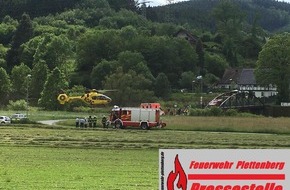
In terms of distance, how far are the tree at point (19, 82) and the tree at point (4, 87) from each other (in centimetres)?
182

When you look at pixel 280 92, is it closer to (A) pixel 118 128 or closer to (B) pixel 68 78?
(B) pixel 68 78

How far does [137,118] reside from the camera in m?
62.1

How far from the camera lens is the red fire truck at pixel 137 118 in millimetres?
60906

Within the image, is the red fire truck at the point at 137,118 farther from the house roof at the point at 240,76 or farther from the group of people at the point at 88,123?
the house roof at the point at 240,76

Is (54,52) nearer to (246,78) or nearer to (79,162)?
(246,78)

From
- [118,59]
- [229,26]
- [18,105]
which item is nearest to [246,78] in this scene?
[118,59]

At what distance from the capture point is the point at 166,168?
25.9 ft

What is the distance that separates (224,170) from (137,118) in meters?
54.3

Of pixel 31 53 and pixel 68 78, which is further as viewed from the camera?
pixel 31 53

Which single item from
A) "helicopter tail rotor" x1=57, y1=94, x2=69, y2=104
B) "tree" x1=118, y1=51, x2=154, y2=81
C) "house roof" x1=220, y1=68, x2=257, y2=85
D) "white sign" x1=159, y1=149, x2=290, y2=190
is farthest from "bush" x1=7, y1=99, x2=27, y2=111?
"white sign" x1=159, y1=149, x2=290, y2=190

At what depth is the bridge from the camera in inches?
3685

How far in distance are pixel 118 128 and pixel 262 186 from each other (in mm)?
53102

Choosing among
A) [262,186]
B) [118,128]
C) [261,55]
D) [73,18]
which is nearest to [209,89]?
[261,55]

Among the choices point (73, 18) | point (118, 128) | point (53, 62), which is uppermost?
point (73, 18)
